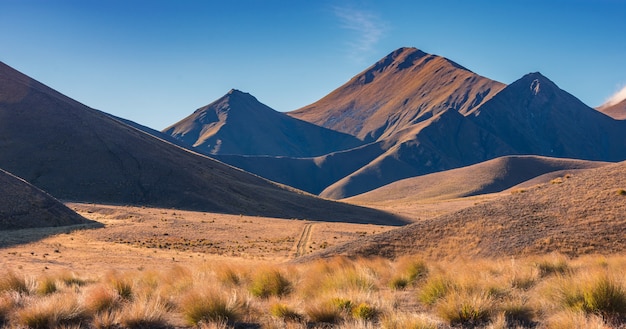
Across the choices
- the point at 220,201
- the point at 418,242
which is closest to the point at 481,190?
the point at 220,201

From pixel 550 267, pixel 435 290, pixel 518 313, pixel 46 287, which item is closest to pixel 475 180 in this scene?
pixel 550 267

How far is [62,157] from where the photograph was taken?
83188 millimetres

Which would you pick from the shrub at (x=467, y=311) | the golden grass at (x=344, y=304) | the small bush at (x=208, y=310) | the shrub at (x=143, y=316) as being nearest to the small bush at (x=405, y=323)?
the golden grass at (x=344, y=304)

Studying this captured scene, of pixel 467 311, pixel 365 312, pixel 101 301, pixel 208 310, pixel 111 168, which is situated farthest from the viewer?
pixel 111 168

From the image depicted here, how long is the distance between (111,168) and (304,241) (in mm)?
51639

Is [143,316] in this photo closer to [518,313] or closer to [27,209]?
[518,313]

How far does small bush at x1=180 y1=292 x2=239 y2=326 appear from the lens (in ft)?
30.3

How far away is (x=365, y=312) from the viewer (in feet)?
29.9

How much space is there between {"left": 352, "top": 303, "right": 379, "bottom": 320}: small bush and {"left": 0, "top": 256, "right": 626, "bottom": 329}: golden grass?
0.09 ft

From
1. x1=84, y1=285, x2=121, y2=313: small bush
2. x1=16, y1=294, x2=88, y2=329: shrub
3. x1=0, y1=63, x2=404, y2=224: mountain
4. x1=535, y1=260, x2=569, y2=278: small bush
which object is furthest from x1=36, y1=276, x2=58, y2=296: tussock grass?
x1=0, y1=63, x2=404, y2=224: mountain

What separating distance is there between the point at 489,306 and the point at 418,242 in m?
13.3

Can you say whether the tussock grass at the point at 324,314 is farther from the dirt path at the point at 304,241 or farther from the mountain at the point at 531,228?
the dirt path at the point at 304,241

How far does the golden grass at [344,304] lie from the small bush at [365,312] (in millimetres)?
26

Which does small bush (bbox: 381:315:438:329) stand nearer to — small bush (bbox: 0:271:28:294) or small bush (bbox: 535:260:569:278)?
small bush (bbox: 535:260:569:278)
